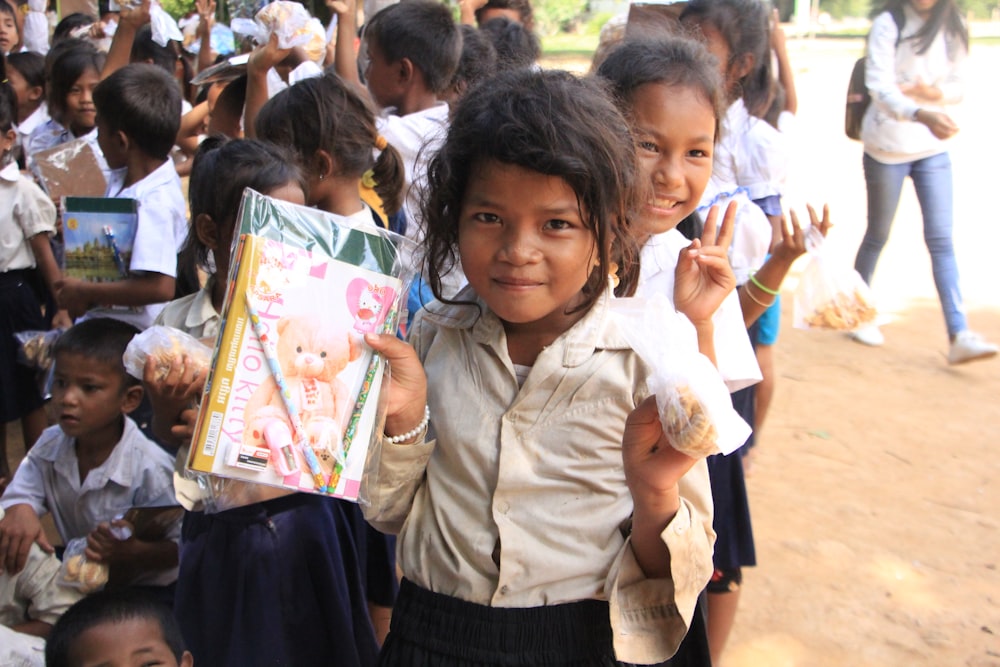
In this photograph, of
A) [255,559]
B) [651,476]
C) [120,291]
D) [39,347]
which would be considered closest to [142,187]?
[120,291]

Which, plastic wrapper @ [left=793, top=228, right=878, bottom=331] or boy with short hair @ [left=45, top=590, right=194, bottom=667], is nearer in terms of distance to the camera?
boy with short hair @ [left=45, top=590, right=194, bottom=667]

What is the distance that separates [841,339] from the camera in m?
5.82

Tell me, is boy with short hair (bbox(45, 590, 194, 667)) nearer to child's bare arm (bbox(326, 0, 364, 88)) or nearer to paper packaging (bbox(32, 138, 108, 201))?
paper packaging (bbox(32, 138, 108, 201))

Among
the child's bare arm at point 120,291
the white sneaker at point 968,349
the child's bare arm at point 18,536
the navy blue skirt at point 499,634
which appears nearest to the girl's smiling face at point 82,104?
the child's bare arm at point 120,291

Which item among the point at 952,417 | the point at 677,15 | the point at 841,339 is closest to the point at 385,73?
the point at 677,15

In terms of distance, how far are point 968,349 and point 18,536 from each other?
4.70m

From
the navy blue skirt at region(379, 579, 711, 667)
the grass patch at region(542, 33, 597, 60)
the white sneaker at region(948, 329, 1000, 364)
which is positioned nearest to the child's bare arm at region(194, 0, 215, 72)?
the white sneaker at region(948, 329, 1000, 364)

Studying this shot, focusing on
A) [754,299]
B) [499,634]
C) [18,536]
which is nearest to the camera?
[499,634]

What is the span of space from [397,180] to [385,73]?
0.85 meters

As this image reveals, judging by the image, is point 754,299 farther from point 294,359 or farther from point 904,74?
point 904,74

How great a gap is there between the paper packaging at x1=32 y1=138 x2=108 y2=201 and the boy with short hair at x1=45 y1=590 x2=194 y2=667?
5.72 ft

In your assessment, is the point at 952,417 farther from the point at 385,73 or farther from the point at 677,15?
the point at 385,73

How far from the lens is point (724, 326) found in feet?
6.00

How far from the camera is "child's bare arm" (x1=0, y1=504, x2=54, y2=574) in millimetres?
2361
